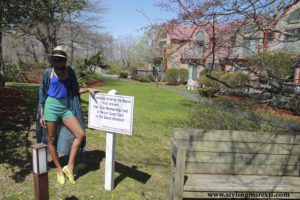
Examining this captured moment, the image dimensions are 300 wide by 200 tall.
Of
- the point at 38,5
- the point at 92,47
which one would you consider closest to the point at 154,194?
the point at 38,5

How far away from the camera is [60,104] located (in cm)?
393

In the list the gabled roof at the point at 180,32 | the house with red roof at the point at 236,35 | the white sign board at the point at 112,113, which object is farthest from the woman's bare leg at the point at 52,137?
the gabled roof at the point at 180,32

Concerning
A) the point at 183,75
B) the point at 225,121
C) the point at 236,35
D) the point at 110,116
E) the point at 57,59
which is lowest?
the point at 183,75

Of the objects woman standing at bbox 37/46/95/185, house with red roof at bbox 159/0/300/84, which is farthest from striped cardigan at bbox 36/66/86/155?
house with red roof at bbox 159/0/300/84

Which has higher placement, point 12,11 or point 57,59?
point 12,11

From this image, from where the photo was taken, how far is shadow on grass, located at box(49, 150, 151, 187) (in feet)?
14.8

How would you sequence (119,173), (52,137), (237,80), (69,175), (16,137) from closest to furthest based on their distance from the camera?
(52,137), (69,175), (119,173), (16,137), (237,80)

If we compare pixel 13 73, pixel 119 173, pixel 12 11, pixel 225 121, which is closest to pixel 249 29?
pixel 225 121

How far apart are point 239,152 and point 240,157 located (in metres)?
0.07

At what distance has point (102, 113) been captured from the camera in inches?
153

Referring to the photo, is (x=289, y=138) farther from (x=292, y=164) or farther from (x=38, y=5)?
(x=38, y=5)

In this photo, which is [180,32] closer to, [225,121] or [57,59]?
[225,121]

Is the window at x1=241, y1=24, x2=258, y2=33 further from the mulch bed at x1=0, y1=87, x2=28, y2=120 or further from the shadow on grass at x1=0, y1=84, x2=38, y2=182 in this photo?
the mulch bed at x1=0, y1=87, x2=28, y2=120

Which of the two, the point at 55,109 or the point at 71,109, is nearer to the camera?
the point at 55,109
